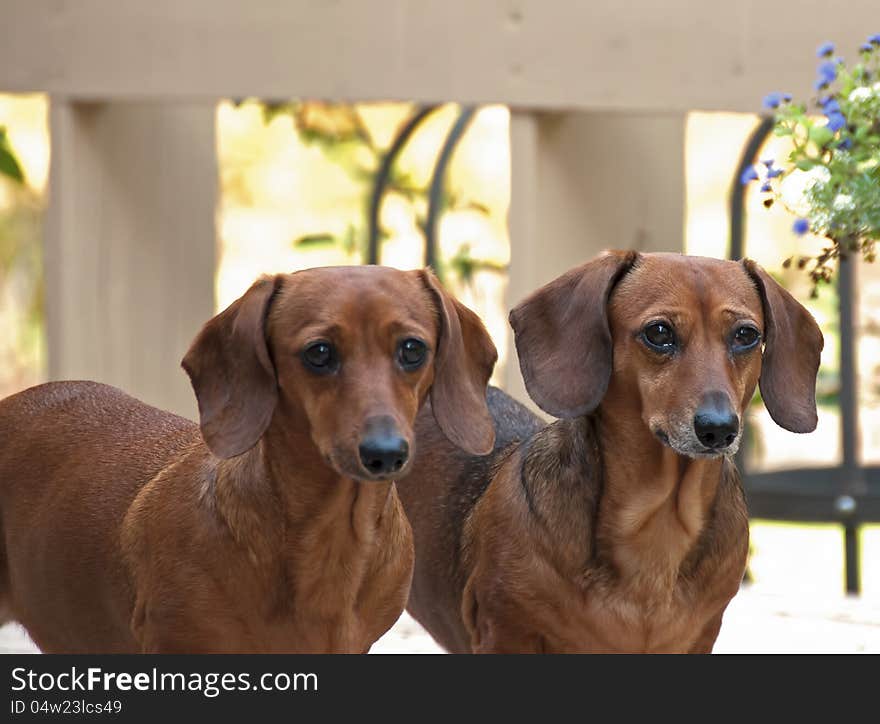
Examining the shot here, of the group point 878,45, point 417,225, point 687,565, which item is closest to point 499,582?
point 687,565

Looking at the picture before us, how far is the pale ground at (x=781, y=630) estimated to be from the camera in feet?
17.6

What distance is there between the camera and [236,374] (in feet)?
12.2

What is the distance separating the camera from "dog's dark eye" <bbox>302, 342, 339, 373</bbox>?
11.7ft

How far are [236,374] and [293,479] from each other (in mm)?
245

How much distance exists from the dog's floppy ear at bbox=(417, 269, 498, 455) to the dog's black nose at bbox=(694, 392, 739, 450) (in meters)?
0.49

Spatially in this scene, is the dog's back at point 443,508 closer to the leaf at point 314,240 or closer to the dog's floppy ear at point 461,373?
the dog's floppy ear at point 461,373

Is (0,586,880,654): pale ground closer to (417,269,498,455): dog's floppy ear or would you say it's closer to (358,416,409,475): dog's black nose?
(417,269,498,455): dog's floppy ear

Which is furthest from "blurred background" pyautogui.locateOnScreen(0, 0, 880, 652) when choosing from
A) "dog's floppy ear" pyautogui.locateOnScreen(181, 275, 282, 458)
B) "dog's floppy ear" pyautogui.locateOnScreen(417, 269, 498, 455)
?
"dog's floppy ear" pyautogui.locateOnScreen(181, 275, 282, 458)

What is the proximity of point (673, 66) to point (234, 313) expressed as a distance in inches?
102

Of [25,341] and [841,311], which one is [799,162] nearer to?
[841,311]

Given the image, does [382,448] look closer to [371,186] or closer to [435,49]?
[435,49]

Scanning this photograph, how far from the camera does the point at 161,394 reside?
6.86 meters

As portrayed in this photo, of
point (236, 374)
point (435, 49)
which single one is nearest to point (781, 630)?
point (435, 49)

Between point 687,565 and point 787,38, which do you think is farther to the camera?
point 787,38
